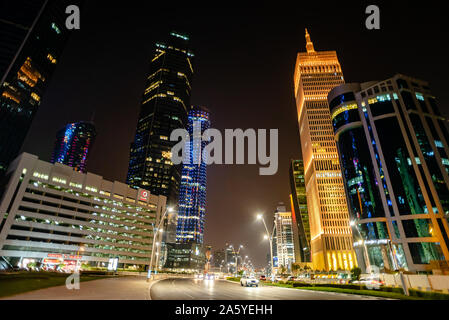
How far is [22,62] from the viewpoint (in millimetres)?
130250

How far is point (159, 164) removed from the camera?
195 m

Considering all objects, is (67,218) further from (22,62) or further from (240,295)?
(240,295)

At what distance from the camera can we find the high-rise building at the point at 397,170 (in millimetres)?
74875

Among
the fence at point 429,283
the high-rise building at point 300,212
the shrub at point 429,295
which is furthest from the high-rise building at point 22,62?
the high-rise building at point 300,212

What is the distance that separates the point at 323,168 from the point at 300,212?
54771 millimetres

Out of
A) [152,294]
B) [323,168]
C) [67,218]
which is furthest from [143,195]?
[152,294]

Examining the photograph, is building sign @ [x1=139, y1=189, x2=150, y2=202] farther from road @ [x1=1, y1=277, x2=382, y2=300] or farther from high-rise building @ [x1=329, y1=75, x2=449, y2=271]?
road @ [x1=1, y1=277, x2=382, y2=300]

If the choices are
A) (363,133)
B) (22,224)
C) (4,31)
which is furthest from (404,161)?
(4,31)

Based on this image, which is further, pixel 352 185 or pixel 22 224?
pixel 352 185

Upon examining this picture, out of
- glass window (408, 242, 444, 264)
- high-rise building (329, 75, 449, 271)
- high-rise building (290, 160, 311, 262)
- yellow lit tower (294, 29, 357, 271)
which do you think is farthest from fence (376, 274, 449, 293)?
high-rise building (290, 160, 311, 262)

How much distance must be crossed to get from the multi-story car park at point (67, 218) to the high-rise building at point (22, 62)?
1850 inches

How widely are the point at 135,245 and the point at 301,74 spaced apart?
151 m

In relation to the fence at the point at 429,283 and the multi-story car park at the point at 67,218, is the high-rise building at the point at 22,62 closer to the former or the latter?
the multi-story car park at the point at 67,218
